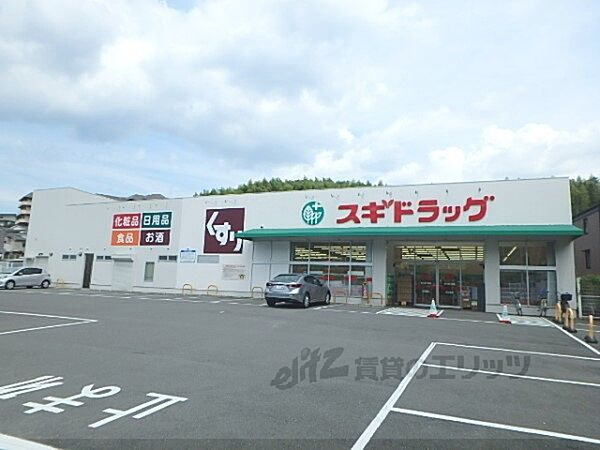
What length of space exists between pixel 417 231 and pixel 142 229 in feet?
56.2

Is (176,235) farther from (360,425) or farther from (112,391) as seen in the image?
(360,425)

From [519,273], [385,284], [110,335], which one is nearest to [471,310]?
[519,273]

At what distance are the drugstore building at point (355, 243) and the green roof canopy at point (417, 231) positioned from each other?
5 cm

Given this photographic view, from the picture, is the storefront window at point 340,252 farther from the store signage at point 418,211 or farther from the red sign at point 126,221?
the red sign at point 126,221

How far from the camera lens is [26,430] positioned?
4.11 metres

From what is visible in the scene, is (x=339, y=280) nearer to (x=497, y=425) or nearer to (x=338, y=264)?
(x=338, y=264)

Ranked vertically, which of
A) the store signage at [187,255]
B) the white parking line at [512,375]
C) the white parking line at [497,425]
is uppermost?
the store signage at [187,255]

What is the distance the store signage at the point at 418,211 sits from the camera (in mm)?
18875

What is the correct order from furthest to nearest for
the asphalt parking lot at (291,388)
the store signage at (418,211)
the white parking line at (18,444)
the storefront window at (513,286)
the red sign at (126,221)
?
the red sign at (126,221) < the store signage at (418,211) < the storefront window at (513,286) < the asphalt parking lot at (291,388) < the white parking line at (18,444)

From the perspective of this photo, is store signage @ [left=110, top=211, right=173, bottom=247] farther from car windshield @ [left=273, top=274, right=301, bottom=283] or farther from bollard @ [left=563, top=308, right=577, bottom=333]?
bollard @ [left=563, top=308, right=577, bottom=333]

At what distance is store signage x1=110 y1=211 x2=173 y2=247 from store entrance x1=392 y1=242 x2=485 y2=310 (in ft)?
45.0

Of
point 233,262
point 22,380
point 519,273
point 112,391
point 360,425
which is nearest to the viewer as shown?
point 360,425

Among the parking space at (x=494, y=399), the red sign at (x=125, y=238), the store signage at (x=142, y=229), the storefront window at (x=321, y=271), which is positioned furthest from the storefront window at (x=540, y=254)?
the red sign at (x=125, y=238)

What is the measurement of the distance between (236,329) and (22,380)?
18.4 ft
